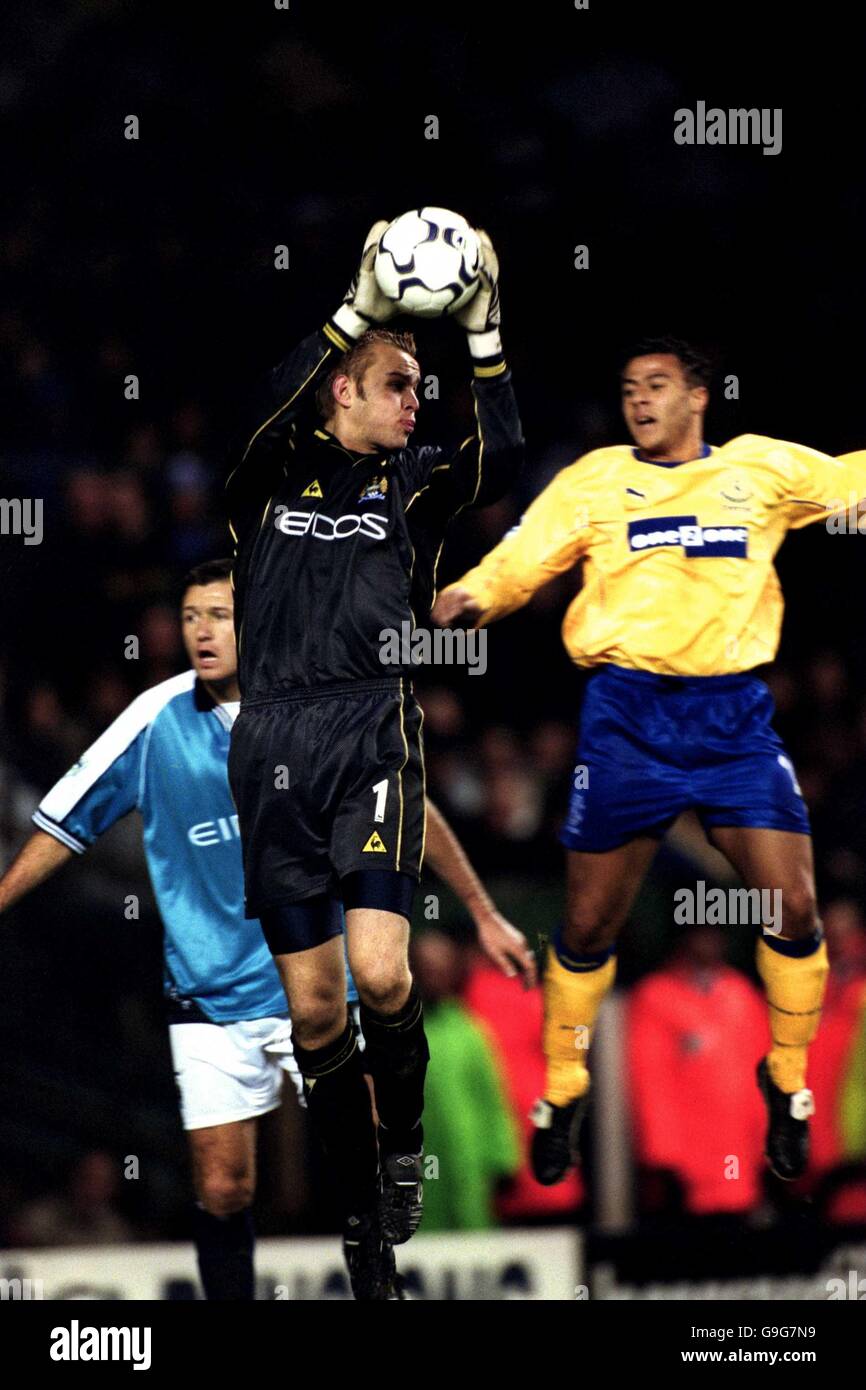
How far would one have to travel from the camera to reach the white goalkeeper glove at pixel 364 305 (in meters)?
4.59

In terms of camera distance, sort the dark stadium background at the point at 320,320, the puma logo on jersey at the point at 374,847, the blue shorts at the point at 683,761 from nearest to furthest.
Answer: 1. the puma logo on jersey at the point at 374,847
2. the blue shorts at the point at 683,761
3. the dark stadium background at the point at 320,320

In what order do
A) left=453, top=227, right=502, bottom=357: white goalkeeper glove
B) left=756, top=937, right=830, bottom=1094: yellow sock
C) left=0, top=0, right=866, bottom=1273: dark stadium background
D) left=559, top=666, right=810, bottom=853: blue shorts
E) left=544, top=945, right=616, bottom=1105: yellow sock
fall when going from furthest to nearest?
left=0, top=0, right=866, bottom=1273: dark stadium background < left=544, top=945, right=616, bottom=1105: yellow sock < left=756, top=937, right=830, bottom=1094: yellow sock < left=559, top=666, right=810, bottom=853: blue shorts < left=453, top=227, right=502, bottom=357: white goalkeeper glove

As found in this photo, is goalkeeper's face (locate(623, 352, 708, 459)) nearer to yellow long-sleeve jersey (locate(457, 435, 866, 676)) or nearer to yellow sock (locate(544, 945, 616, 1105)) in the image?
yellow long-sleeve jersey (locate(457, 435, 866, 676))

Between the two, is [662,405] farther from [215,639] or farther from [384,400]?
[215,639]

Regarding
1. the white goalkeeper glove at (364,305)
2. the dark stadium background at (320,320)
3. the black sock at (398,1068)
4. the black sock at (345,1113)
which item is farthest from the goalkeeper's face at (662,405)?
the black sock at (345,1113)

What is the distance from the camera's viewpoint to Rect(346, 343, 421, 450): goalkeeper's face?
4.81 m

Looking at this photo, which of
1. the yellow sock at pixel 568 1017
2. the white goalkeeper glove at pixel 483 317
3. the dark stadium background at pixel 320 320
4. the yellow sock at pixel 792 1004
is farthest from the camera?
the dark stadium background at pixel 320 320

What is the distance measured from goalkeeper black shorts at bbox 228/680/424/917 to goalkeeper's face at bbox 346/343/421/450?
65 cm

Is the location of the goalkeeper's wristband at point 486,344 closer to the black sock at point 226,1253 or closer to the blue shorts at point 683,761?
the blue shorts at point 683,761

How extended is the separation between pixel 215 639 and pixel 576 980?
4.44 feet

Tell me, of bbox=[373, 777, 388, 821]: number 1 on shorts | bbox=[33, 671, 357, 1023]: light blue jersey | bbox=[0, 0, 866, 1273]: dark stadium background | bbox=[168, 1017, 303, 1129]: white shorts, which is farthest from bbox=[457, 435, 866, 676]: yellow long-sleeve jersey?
bbox=[168, 1017, 303, 1129]: white shorts

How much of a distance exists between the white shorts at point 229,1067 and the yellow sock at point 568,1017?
694 mm
